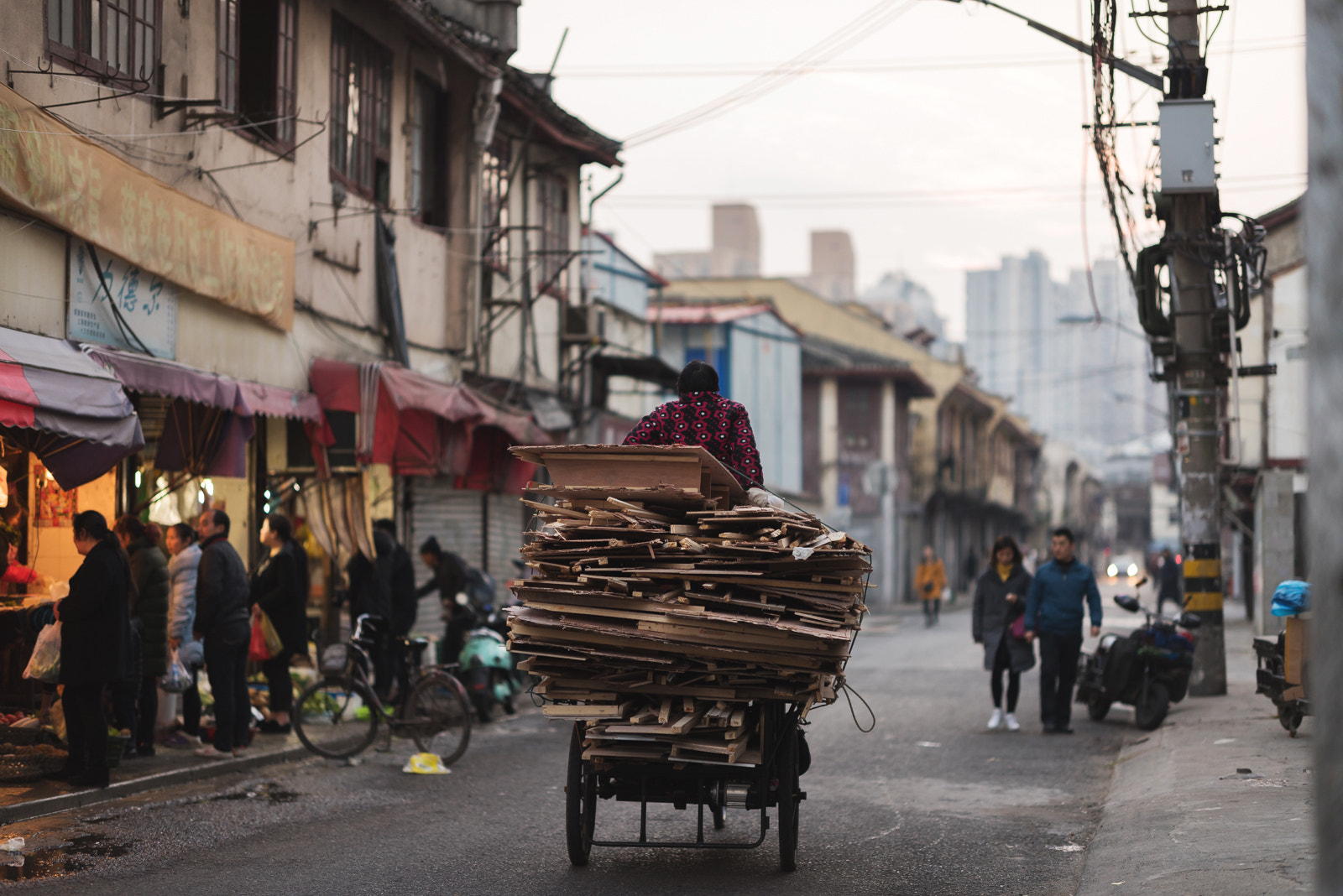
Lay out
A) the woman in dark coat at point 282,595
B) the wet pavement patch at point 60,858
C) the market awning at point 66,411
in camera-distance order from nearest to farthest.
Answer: the wet pavement patch at point 60,858
the market awning at point 66,411
the woman in dark coat at point 282,595

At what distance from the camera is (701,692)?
22.6 ft

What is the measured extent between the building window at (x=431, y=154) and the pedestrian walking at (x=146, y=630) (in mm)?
8440

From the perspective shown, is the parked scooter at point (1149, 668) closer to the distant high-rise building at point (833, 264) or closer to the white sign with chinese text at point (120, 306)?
the white sign with chinese text at point (120, 306)

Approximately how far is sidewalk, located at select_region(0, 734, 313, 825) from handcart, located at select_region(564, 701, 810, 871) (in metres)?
3.79

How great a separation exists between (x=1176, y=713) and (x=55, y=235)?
426 inches

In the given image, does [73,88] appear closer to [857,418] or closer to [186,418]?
[186,418]

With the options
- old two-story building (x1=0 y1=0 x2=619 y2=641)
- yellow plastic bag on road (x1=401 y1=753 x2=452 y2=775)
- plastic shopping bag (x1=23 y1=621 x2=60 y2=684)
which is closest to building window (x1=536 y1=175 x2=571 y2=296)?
old two-story building (x1=0 y1=0 x2=619 y2=641)

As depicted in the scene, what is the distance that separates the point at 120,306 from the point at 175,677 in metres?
3.09

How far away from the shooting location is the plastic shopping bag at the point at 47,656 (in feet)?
33.2

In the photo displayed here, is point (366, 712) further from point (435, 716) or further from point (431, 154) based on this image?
point (431, 154)

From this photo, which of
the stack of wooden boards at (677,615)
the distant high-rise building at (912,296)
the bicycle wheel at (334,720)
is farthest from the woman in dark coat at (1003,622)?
the distant high-rise building at (912,296)

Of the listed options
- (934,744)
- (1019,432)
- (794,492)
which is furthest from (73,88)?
(1019,432)

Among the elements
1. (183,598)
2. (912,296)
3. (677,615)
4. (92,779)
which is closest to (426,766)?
(183,598)

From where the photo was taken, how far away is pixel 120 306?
39.2ft
